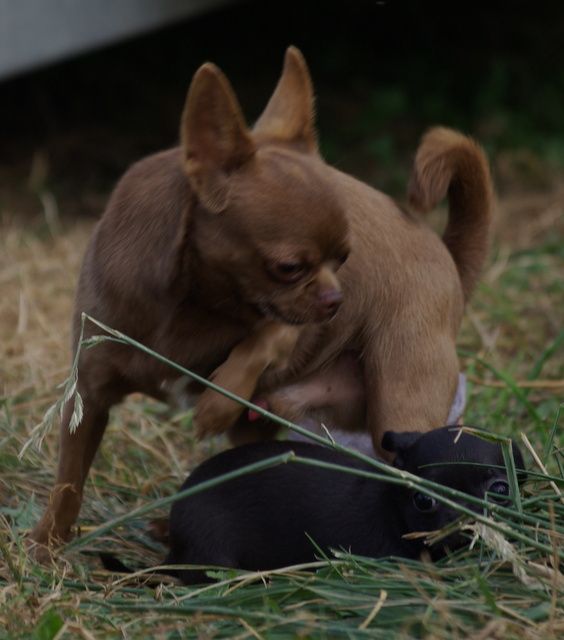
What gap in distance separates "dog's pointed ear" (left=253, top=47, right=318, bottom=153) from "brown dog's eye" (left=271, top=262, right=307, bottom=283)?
0.43 metres

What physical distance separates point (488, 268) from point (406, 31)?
376 cm

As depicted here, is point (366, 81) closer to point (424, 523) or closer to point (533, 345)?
point (533, 345)

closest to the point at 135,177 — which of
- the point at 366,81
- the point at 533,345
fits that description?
the point at 533,345

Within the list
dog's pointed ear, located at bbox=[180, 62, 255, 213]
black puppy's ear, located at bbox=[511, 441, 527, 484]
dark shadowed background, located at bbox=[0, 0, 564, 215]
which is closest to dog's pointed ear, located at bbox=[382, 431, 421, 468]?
black puppy's ear, located at bbox=[511, 441, 527, 484]

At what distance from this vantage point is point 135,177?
326 cm

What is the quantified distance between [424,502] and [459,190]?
1.10 metres

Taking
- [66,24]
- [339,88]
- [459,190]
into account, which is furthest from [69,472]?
[339,88]

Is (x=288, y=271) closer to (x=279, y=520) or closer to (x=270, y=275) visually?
(x=270, y=275)

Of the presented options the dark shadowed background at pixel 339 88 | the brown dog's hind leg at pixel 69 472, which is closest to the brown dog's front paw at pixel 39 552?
the brown dog's hind leg at pixel 69 472

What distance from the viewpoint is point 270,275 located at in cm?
301

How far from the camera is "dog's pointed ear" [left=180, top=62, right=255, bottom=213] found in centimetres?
293

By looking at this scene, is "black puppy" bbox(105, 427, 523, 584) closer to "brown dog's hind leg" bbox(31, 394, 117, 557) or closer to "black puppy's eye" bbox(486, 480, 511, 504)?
"black puppy's eye" bbox(486, 480, 511, 504)

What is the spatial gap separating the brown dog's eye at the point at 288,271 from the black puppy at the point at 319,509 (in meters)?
0.47

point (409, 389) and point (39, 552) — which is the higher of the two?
point (409, 389)
